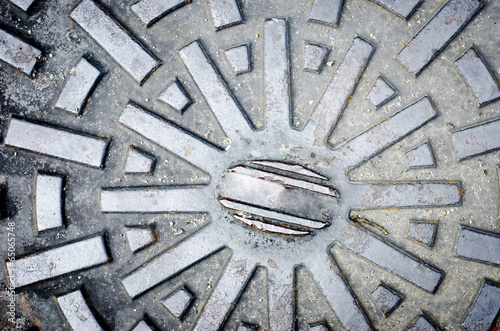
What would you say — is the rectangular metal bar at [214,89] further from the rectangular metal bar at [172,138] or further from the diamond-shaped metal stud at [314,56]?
the diamond-shaped metal stud at [314,56]

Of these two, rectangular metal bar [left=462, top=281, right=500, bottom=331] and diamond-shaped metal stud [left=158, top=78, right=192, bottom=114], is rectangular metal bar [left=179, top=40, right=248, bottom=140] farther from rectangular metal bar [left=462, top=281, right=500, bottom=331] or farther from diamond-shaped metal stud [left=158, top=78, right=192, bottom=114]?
rectangular metal bar [left=462, top=281, right=500, bottom=331]

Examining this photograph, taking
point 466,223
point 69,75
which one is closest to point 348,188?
point 466,223

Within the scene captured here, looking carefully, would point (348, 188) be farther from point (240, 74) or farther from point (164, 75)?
point (164, 75)

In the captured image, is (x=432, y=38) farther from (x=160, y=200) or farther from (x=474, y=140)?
(x=160, y=200)

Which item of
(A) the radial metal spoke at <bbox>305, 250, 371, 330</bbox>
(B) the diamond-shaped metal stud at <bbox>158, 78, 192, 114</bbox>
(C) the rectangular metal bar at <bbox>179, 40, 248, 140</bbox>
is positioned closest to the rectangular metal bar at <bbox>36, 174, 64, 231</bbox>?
(B) the diamond-shaped metal stud at <bbox>158, 78, 192, 114</bbox>

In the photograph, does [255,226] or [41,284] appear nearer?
[255,226]

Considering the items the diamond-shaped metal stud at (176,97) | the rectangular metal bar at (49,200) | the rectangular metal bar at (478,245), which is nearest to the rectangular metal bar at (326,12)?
the diamond-shaped metal stud at (176,97)
